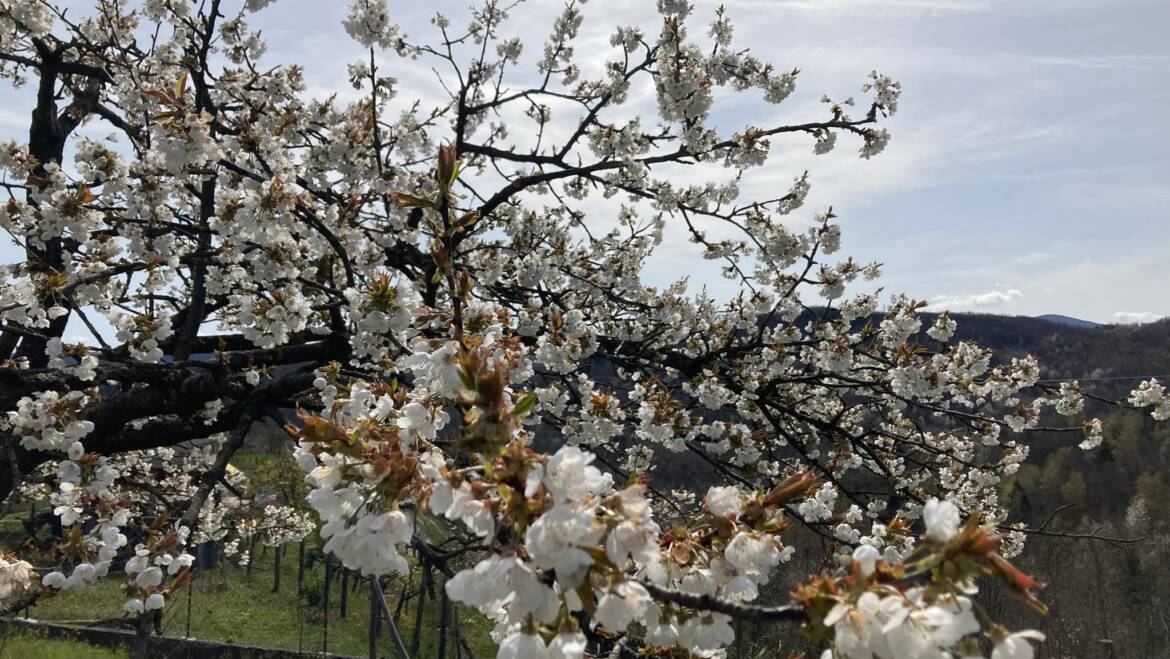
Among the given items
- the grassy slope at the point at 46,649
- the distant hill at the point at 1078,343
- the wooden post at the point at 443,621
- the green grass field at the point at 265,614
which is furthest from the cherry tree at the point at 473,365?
the distant hill at the point at 1078,343

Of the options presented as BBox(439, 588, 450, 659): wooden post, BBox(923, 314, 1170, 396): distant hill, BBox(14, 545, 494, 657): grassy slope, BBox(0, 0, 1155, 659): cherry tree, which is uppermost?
BBox(923, 314, 1170, 396): distant hill

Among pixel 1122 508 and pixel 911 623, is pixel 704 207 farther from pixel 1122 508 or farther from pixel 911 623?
pixel 1122 508

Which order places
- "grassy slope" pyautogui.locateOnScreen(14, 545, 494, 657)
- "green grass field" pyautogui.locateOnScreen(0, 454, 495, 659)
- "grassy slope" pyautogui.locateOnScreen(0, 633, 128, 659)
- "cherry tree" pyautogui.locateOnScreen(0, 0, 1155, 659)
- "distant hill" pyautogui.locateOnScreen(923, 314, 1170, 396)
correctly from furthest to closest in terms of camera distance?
"distant hill" pyautogui.locateOnScreen(923, 314, 1170, 396) < "grassy slope" pyautogui.locateOnScreen(14, 545, 494, 657) < "green grass field" pyautogui.locateOnScreen(0, 454, 495, 659) < "grassy slope" pyautogui.locateOnScreen(0, 633, 128, 659) < "cherry tree" pyautogui.locateOnScreen(0, 0, 1155, 659)

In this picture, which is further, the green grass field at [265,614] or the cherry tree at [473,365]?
the green grass field at [265,614]

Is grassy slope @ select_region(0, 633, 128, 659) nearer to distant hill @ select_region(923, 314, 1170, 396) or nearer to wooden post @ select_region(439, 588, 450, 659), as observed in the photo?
wooden post @ select_region(439, 588, 450, 659)

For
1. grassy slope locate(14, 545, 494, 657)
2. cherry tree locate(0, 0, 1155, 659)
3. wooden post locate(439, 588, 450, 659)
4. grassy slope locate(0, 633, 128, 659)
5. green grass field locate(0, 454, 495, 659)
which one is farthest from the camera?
grassy slope locate(14, 545, 494, 657)

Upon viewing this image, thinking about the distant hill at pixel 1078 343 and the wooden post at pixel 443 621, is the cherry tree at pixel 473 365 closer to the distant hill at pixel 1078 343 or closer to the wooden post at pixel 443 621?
the wooden post at pixel 443 621

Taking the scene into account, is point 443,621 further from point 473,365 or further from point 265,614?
point 265,614

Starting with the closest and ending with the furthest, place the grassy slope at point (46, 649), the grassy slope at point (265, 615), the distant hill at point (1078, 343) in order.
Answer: the grassy slope at point (46, 649), the grassy slope at point (265, 615), the distant hill at point (1078, 343)

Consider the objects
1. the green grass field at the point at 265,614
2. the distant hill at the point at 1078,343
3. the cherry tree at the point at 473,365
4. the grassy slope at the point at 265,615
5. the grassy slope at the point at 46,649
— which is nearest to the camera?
the cherry tree at the point at 473,365

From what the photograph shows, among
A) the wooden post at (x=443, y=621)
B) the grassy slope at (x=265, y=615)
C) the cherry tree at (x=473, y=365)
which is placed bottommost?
the grassy slope at (x=265, y=615)

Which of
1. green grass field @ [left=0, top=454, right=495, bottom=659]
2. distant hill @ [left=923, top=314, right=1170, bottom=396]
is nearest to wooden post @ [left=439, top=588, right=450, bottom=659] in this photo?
green grass field @ [left=0, top=454, right=495, bottom=659]

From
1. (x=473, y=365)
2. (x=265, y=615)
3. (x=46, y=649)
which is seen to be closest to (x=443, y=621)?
(x=473, y=365)

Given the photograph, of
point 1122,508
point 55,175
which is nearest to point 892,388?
point 55,175
